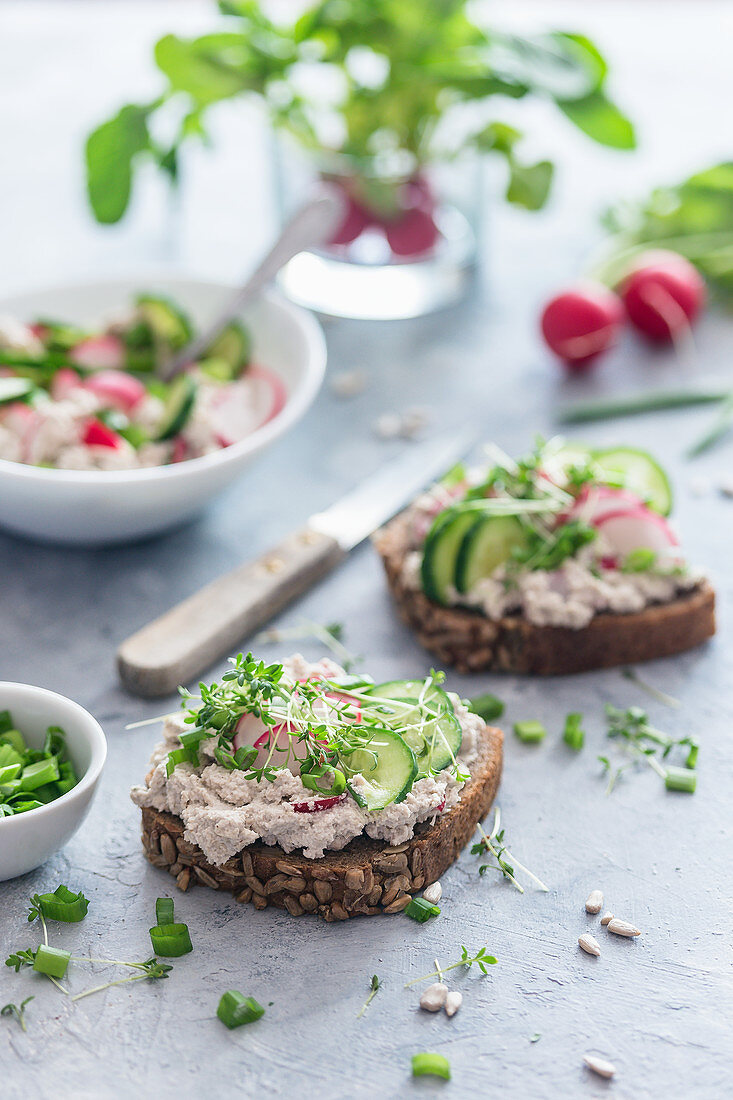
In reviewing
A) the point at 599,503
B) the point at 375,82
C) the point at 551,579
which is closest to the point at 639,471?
the point at 599,503

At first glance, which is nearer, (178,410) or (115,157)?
(178,410)

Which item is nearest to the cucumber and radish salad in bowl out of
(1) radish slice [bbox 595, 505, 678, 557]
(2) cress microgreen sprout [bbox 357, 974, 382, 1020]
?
(1) radish slice [bbox 595, 505, 678, 557]

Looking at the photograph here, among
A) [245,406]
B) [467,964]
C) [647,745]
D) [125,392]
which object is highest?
[125,392]

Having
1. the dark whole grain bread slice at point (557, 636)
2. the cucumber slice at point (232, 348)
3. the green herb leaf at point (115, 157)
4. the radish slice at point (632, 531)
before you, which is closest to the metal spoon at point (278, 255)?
the cucumber slice at point (232, 348)

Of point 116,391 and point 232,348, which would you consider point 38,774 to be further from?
point 232,348

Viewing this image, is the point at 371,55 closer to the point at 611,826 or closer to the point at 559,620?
the point at 559,620

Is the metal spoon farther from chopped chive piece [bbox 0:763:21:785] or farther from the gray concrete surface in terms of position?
chopped chive piece [bbox 0:763:21:785]
